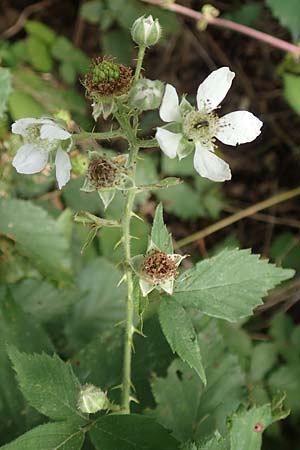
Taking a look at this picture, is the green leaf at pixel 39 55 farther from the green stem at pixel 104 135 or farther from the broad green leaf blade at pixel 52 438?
the broad green leaf blade at pixel 52 438

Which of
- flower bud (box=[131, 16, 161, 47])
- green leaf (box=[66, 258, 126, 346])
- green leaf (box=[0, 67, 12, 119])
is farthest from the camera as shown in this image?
green leaf (box=[66, 258, 126, 346])

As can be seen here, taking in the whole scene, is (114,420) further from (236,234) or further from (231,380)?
(236,234)

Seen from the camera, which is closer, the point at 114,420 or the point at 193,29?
the point at 114,420

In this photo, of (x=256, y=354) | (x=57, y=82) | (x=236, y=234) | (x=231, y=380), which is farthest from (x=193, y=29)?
(x=231, y=380)

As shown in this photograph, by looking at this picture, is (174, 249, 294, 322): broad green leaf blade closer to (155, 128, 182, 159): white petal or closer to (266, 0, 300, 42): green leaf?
(155, 128, 182, 159): white petal

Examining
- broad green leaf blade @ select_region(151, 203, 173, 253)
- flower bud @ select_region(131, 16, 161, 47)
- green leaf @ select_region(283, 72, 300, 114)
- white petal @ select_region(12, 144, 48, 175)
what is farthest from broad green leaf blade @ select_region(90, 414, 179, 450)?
green leaf @ select_region(283, 72, 300, 114)

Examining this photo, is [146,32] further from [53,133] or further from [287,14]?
[287,14]
